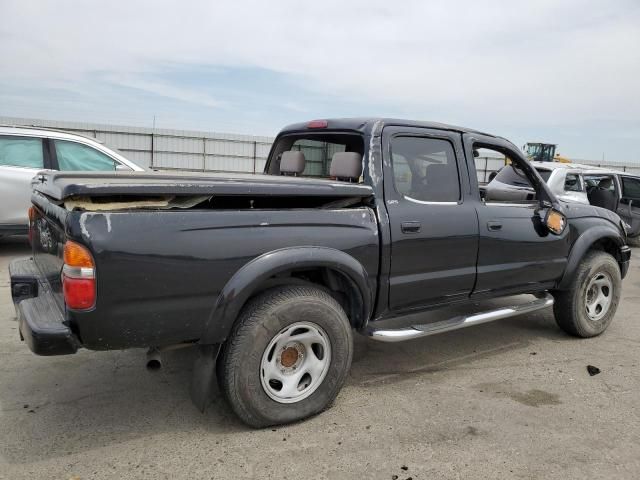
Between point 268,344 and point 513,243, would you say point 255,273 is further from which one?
point 513,243

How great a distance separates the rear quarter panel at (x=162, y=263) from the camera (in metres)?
2.50

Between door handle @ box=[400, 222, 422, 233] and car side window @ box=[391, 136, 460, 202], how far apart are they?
0.71 ft

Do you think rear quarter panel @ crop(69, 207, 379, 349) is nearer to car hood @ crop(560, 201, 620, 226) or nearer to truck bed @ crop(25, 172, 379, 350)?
truck bed @ crop(25, 172, 379, 350)

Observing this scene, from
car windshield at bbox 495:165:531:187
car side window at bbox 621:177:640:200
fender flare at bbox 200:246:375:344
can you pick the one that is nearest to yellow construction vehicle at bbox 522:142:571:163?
car side window at bbox 621:177:640:200

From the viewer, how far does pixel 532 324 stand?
5.46 meters

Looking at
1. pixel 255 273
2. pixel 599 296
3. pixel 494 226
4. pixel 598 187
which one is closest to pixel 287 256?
pixel 255 273

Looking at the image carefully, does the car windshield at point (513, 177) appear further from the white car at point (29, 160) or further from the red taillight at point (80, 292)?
the white car at point (29, 160)

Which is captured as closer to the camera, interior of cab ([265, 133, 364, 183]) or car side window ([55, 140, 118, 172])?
interior of cab ([265, 133, 364, 183])

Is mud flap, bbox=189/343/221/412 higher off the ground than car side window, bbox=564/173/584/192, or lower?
lower

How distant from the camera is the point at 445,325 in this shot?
373 centimetres

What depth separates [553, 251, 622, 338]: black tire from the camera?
15.6ft

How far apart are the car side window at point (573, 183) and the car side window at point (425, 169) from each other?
6.64 meters

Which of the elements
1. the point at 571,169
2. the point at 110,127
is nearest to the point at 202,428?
the point at 571,169

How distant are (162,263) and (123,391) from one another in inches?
55.5
